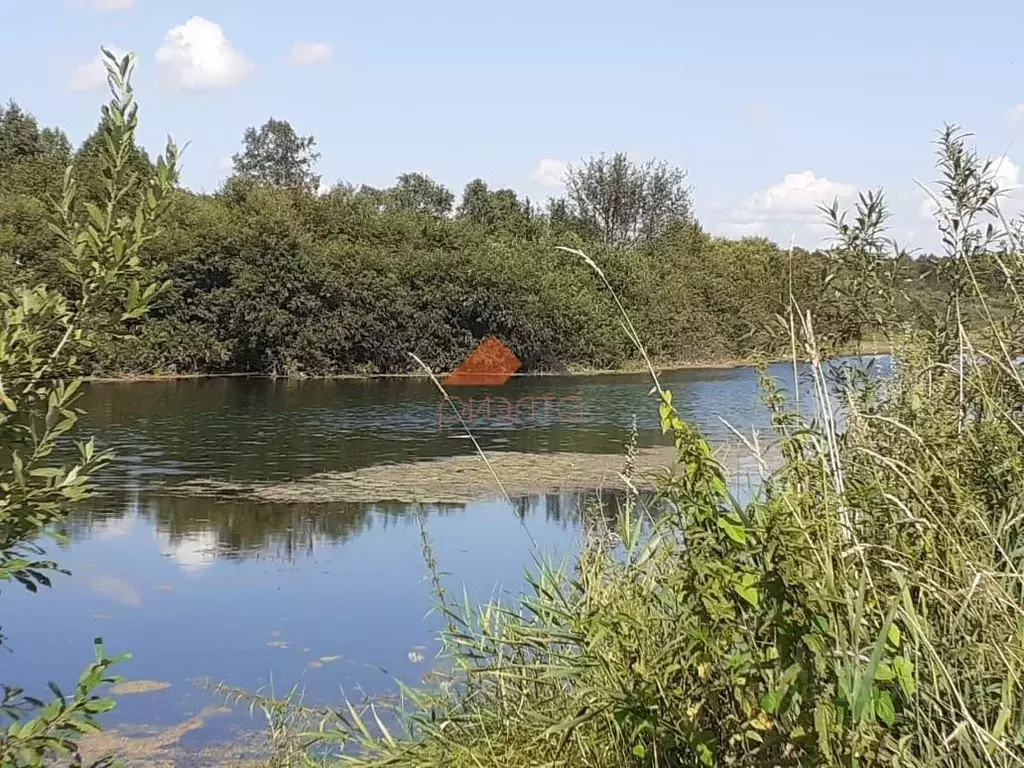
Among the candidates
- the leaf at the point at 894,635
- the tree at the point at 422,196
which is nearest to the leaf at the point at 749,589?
the leaf at the point at 894,635

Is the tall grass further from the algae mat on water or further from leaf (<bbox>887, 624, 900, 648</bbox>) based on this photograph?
the algae mat on water

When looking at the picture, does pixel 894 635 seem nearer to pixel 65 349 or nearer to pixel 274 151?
pixel 65 349

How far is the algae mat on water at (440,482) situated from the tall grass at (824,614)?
8.39 meters

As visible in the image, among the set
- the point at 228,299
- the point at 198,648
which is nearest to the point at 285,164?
the point at 228,299

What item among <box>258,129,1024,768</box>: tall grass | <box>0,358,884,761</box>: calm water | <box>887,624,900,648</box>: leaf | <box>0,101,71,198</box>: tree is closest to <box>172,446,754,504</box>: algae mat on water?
<box>0,358,884,761</box>: calm water

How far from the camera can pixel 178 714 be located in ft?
19.1

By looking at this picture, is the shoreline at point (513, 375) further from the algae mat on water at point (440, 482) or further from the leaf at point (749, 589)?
the leaf at point (749, 589)

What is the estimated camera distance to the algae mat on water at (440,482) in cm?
1183

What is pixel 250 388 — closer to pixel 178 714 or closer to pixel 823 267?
pixel 178 714

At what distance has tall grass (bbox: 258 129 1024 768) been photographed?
4.94ft

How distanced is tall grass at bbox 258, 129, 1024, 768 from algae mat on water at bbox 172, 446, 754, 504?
8.39 meters

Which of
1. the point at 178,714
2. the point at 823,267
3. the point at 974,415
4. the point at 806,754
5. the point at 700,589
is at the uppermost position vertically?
the point at 823,267

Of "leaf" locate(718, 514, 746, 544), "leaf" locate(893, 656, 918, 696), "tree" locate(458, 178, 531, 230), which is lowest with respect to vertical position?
"leaf" locate(893, 656, 918, 696)

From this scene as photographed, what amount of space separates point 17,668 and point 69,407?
504 centimetres
